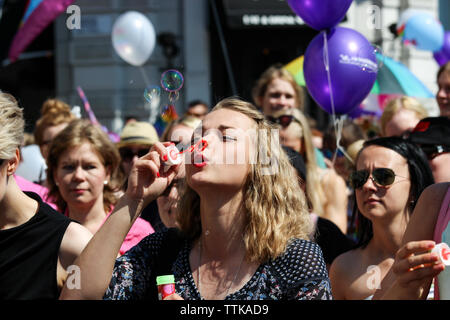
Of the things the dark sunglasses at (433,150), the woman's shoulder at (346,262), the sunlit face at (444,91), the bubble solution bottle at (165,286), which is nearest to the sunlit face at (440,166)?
the dark sunglasses at (433,150)

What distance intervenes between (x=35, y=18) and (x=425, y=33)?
4500 mm

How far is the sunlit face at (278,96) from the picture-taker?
16.0 ft

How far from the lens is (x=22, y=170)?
468cm

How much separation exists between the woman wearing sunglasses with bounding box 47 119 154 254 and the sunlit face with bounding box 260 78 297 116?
5.89 ft

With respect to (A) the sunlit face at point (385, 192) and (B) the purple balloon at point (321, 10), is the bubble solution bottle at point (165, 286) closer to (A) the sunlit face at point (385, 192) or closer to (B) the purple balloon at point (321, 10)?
(A) the sunlit face at point (385, 192)

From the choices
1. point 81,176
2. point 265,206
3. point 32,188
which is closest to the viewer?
point 265,206

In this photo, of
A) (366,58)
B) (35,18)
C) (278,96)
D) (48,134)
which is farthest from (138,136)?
(35,18)

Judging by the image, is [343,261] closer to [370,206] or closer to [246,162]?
[370,206]

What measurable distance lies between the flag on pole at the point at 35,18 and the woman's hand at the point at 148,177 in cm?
528

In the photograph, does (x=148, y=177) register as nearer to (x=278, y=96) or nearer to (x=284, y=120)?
(x=284, y=120)

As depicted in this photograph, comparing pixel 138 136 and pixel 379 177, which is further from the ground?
pixel 138 136

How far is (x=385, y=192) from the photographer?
8.77 feet

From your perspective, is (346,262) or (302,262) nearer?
(302,262)

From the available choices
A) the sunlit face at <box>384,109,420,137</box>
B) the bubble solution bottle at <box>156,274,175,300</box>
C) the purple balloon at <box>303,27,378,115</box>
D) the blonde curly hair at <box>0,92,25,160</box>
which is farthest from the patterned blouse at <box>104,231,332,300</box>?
the sunlit face at <box>384,109,420,137</box>
